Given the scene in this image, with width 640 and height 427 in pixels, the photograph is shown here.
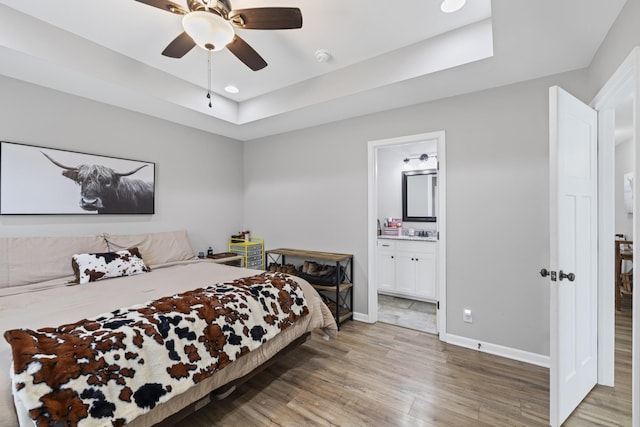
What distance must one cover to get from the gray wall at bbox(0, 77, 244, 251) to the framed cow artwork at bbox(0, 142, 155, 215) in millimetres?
77

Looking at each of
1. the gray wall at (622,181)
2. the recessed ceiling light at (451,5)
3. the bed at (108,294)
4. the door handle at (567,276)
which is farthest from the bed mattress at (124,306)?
the gray wall at (622,181)

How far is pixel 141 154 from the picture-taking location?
3352 mm

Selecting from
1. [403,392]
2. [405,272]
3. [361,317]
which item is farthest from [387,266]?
[403,392]

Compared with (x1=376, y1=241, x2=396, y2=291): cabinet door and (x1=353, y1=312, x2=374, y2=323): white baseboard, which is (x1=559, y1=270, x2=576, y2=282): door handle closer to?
(x1=353, y1=312, x2=374, y2=323): white baseboard

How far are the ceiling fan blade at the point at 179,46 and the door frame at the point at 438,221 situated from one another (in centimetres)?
206

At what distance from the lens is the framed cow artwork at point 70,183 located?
2.46 metres

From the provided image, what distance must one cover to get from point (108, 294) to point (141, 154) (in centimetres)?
187

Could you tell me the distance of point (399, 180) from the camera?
16.4ft

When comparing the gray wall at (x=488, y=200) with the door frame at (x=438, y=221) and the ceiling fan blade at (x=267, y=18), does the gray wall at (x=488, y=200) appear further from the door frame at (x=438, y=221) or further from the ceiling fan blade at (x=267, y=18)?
the ceiling fan blade at (x=267, y=18)

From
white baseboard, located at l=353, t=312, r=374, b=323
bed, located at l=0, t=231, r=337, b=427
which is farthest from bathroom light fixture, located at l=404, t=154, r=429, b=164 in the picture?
bed, located at l=0, t=231, r=337, b=427

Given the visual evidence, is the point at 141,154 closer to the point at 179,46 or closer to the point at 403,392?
the point at 179,46

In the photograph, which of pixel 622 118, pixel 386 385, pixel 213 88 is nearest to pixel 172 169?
pixel 213 88

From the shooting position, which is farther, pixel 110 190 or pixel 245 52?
pixel 110 190

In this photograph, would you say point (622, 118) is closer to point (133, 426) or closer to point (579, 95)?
point (579, 95)
